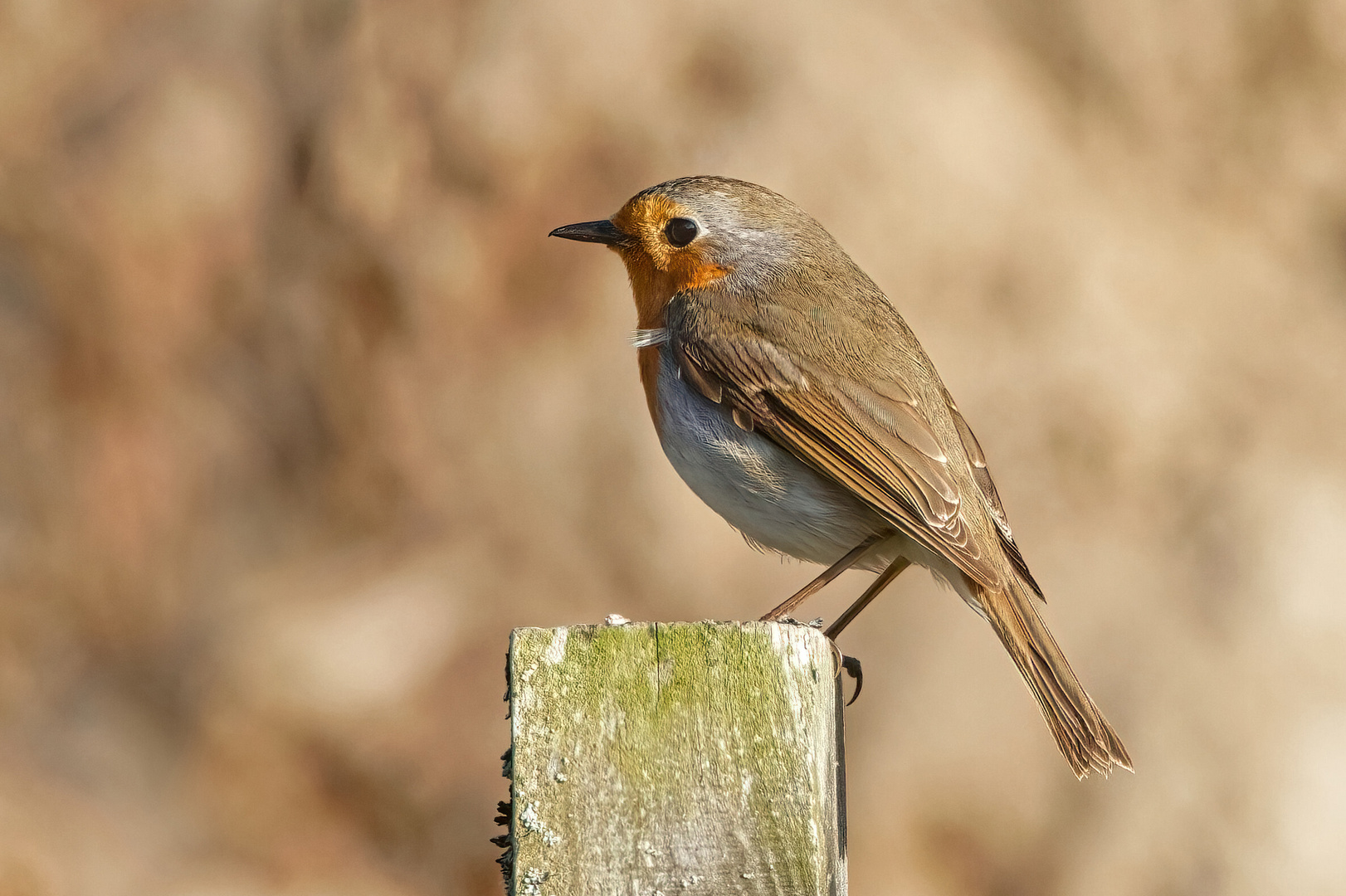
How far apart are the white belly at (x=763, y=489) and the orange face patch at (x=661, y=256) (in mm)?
484

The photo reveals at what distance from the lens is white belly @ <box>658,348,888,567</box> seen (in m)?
3.66

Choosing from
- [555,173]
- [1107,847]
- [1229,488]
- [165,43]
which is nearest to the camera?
[1107,847]

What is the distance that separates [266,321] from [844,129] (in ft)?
8.91

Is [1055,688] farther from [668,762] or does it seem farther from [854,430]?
[668,762]

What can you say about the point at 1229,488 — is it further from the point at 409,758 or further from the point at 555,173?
the point at 409,758

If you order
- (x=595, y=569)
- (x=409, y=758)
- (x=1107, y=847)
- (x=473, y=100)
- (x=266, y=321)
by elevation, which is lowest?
(x=1107, y=847)

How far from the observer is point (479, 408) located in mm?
6090

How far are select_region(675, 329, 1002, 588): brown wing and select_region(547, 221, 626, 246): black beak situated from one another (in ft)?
1.73

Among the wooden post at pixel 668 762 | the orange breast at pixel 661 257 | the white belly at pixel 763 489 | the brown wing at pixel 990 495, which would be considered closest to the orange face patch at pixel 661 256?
the orange breast at pixel 661 257

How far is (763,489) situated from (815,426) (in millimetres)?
213

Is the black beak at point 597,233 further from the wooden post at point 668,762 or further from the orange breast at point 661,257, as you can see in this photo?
the wooden post at point 668,762

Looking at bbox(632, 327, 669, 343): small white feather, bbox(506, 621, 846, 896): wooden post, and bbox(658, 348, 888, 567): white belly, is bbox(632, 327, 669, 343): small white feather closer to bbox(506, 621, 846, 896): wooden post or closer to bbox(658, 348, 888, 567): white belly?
bbox(658, 348, 888, 567): white belly

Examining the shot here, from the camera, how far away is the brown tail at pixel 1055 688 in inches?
137

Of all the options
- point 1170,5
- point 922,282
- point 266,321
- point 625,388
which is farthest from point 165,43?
point 1170,5
